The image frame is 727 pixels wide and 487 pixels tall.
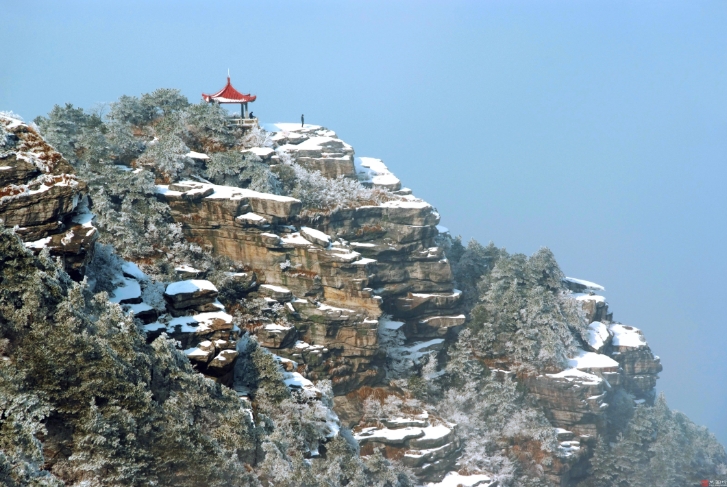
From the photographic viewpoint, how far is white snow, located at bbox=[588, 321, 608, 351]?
3029 inches

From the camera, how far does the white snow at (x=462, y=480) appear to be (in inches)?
2368

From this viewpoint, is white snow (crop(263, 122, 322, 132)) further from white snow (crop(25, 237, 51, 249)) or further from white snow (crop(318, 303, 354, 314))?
white snow (crop(25, 237, 51, 249))

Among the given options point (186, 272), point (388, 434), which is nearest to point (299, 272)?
point (186, 272)

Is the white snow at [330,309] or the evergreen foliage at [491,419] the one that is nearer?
the white snow at [330,309]

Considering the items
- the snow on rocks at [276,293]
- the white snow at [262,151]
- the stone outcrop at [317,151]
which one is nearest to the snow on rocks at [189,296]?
the snow on rocks at [276,293]

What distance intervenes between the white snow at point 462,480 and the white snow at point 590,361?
1645 cm

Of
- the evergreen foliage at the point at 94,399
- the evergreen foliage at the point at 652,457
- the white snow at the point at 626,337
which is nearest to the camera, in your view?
the evergreen foliage at the point at 94,399

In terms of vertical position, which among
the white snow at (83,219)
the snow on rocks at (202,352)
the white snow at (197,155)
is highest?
the white snow at (197,155)

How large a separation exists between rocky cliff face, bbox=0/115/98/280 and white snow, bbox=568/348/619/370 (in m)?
49.2

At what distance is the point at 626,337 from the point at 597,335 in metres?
7.68

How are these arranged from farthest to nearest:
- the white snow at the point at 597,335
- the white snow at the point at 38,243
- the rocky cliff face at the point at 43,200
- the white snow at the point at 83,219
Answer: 1. the white snow at the point at 597,335
2. the white snow at the point at 83,219
3. the rocky cliff face at the point at 43,200
4. the white snow at the point at 38,243

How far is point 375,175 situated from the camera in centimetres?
8000

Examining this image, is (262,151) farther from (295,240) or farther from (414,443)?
(414,443)

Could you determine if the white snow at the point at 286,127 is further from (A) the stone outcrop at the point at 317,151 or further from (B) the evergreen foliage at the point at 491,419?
(B) the evergreen foliage at the point at 491,419
